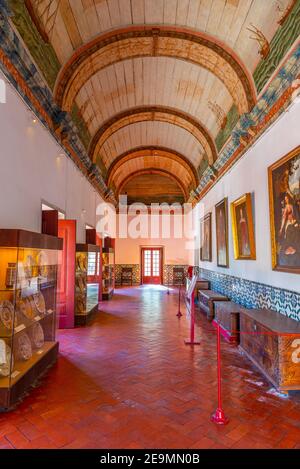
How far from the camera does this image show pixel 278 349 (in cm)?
353

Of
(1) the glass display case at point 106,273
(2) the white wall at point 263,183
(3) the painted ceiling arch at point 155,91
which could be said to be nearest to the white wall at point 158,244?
(1) the glass display case at point 106,273

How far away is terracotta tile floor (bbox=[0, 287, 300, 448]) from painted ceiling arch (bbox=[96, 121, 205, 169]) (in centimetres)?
877

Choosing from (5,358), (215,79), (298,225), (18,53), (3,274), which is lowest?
(5,358)

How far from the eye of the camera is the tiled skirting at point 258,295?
4.26 meters

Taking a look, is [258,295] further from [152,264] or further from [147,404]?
[152,264]

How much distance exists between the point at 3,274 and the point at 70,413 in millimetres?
1755

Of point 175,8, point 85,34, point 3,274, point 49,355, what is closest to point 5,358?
point 3,274

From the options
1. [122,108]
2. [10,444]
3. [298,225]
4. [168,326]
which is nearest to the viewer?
[10,444]

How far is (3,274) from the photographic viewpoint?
11.0ft

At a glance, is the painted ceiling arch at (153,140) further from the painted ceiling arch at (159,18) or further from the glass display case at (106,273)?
the painted ceiling arch at (159,18)

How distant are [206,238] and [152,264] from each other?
7.66 metres

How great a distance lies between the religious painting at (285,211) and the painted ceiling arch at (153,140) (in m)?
7.26

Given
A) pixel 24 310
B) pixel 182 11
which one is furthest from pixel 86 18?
pixel 24 310

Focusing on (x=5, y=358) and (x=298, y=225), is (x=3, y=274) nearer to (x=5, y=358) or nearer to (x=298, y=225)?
(x=5, y=358)
